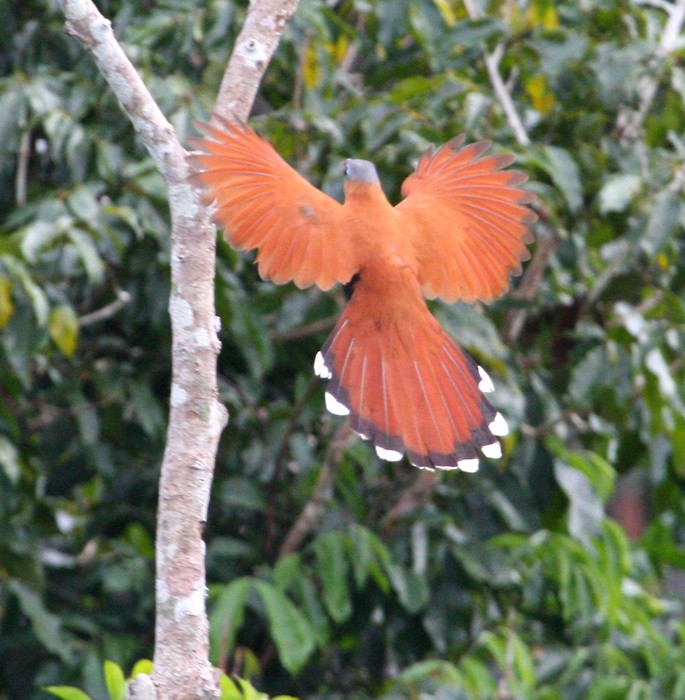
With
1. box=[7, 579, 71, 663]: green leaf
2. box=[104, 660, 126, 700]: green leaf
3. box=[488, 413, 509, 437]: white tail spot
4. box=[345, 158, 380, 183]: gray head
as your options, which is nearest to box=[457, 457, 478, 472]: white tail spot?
box=[488, 413, 509, 437]: white tail spot

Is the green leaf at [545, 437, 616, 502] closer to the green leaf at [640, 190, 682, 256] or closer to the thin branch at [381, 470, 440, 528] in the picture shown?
the thin branch at [381, 470, 440, 528]

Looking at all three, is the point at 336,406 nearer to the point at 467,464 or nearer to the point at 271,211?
the point at 467,464

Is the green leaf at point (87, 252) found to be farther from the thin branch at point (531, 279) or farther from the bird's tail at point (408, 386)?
the thin branch at point (531, 279)

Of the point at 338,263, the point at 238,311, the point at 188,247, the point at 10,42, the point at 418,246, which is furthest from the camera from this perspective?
the point at 10,42

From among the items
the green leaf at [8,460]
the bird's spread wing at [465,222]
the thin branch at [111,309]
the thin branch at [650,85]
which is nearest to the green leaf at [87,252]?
the thin branch at [111,309]

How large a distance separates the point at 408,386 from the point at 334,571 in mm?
962

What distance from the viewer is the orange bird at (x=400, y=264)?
263 centimetres

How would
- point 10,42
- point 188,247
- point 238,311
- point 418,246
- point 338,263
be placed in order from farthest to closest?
1. point 10,42
2. point 238,311
3. point 418,246
4. point 338,263
5. point 188,247

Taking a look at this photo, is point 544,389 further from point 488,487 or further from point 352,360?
point 352,360

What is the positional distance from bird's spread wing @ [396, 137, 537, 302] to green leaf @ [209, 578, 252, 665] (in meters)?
1.07

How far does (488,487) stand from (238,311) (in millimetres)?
1063

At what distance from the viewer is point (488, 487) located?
4027 millimetres

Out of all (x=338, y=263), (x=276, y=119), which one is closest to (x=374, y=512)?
(x=276, y=119)

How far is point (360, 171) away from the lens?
2816 millimetres
